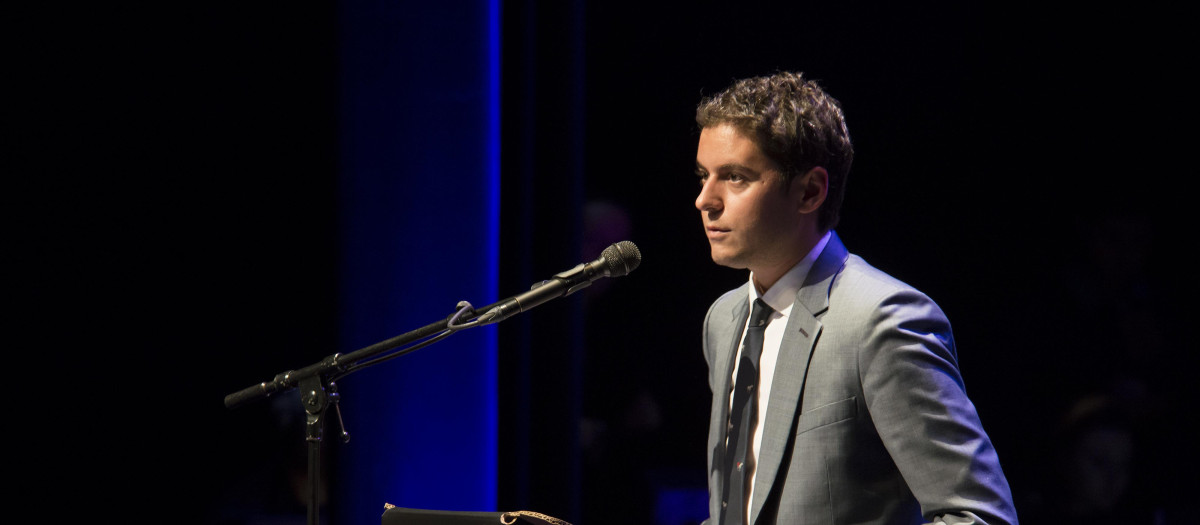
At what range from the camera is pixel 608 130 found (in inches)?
113

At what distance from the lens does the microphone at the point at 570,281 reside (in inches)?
63.1

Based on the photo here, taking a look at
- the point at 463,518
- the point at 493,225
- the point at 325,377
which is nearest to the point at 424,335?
the point at 325,377

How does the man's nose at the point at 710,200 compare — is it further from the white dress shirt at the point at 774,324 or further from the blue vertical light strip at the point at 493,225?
the blue vertical light strip at the point at 493,225

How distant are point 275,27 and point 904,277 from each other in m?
2.11

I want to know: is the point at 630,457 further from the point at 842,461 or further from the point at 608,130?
the point at 842,461

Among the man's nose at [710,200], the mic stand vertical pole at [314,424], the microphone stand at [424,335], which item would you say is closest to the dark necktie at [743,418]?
the man's nose at [710,200]

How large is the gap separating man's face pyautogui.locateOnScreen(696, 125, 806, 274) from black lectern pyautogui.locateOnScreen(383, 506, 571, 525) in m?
0.60

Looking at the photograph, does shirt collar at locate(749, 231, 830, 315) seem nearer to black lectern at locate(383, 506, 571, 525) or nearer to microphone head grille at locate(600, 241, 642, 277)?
microphone head grille at locate(600, 241, 642, 277)

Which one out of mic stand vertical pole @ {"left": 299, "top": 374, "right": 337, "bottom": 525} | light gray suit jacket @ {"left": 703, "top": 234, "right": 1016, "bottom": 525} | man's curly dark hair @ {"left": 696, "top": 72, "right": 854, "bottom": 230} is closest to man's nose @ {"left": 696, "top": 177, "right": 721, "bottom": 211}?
man's curly dark hair @ {"left": 696, "top": 72, "right": 854, "bottom": 230}

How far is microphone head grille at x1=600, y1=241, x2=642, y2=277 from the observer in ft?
5.32

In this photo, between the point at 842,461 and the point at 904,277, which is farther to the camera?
the point at 904,277

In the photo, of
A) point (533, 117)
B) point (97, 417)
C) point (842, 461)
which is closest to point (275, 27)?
point (533, 117)

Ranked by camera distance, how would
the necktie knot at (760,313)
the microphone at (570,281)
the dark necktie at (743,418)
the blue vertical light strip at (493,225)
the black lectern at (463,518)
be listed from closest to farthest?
the black lectern at (463,518)
the microphone at (570,281)
the dark necktie at (743,418)
the necktie knot at (760,313)
the blue vertical light strip at (493,225)

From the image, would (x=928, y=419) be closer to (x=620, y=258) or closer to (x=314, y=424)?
(x=620, y=258)
